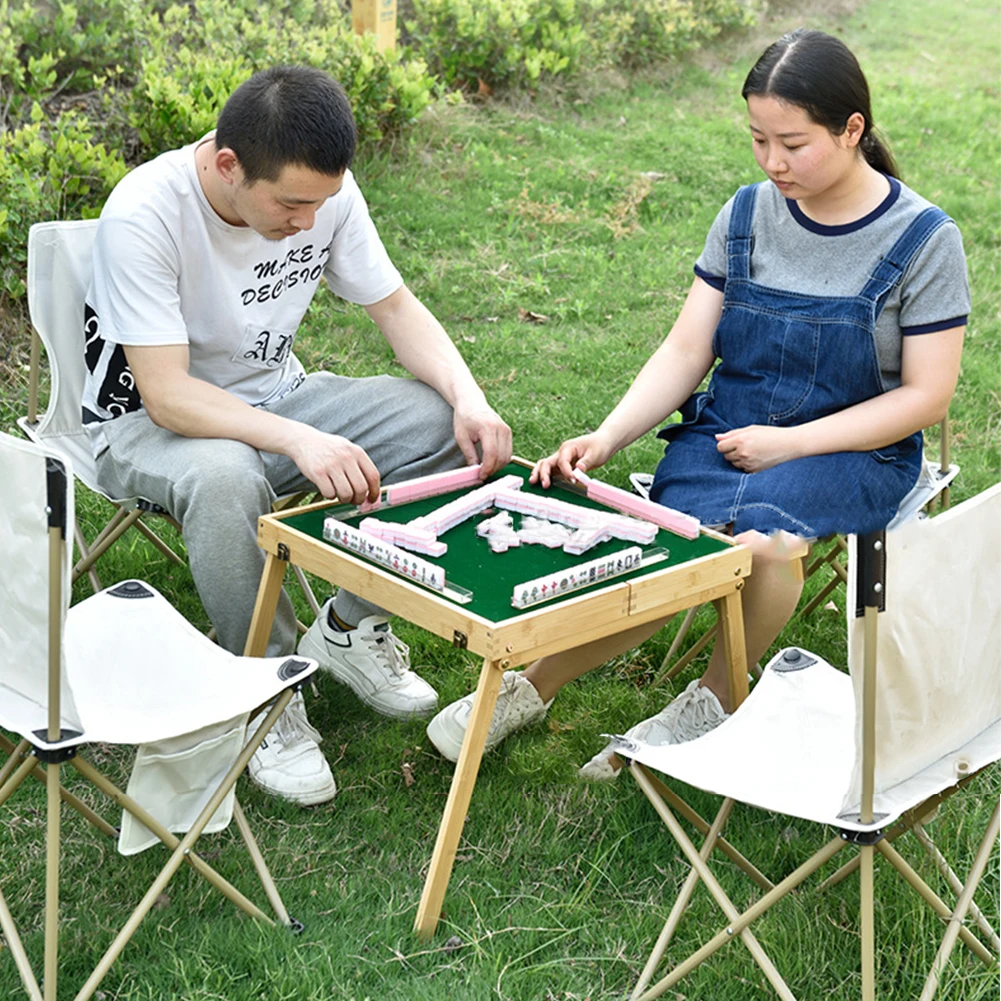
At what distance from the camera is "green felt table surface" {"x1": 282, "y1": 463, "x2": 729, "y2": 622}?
2795mm

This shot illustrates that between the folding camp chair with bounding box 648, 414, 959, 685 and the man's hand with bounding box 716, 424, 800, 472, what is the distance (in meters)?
0.26

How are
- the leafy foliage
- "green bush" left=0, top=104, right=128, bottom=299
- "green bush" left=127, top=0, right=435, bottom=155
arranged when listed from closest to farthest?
"green bush" left=0, top=104, right=128, bottom=299 < the leafy foliage < "green bush" left=127, top=0, right=435, bottom=155

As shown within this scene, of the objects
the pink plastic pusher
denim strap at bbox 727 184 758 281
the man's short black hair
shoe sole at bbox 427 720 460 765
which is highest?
the man's short black hair

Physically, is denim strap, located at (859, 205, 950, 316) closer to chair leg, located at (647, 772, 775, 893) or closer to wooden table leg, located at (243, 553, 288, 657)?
chair leg, located at (647, 772, 775, 893)

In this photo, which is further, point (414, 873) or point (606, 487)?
point (606, 487)

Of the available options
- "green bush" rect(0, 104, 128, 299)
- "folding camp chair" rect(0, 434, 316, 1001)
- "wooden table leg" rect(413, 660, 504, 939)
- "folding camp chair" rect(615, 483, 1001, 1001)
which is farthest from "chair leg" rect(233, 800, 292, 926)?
"green bush" rect(0, 104, 128, 299)

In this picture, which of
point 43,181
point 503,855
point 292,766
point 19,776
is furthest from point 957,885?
point 43,181

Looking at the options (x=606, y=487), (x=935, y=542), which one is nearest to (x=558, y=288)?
(x=606, y=487)

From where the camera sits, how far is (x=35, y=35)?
6867 millimetres

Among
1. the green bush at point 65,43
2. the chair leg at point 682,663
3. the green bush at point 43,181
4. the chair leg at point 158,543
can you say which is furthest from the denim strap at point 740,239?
the green bush at point 65,43

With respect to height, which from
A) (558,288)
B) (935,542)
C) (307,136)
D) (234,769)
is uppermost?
(307,136)

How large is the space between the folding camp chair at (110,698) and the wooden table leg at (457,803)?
31 cm

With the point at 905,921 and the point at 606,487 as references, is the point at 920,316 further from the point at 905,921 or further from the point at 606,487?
the point at 905,921

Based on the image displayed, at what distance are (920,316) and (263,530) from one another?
1.67m
